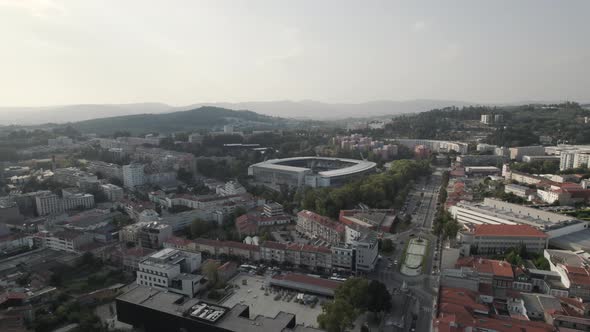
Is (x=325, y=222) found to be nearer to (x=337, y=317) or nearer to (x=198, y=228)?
(x=198, y=228)

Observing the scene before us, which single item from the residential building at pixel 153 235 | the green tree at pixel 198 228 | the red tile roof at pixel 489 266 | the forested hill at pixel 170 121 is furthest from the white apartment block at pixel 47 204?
the forested hill at pixel 170 121

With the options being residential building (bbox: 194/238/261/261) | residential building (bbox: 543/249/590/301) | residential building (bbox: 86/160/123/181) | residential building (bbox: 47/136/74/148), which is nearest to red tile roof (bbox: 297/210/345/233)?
residential building (bbox: 194/238/261/261)


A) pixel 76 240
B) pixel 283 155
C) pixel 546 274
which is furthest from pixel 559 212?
pixel 283 155

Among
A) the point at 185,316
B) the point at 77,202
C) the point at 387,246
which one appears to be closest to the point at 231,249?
the point at 185,316

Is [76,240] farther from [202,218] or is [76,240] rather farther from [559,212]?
[559,212]

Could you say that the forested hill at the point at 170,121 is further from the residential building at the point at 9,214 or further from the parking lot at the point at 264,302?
the parking lot at the point at 264,302
